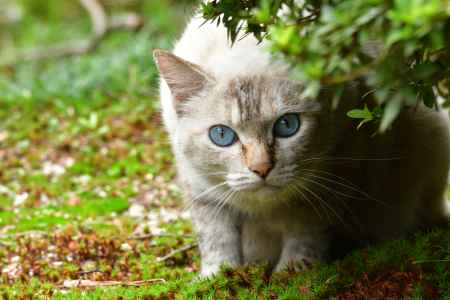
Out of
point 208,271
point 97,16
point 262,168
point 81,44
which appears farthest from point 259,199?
point 97,16

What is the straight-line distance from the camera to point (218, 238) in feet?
13.5

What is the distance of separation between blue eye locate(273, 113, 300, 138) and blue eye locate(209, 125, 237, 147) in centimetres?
23

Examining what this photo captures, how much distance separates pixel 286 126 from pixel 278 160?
192mm

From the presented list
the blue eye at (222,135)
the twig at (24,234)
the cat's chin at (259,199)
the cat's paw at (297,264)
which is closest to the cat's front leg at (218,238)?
the cat's chin at (259,199)

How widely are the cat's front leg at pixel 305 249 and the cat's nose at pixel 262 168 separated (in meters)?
0.78

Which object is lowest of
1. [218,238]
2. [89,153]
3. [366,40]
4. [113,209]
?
Result: [218,238]

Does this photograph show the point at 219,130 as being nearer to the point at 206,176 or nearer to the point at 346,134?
the point at 206,176

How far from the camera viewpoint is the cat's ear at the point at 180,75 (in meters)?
3.55

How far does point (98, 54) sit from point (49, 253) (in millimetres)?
6269

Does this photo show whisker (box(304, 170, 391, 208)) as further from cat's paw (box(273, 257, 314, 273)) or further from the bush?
the bush

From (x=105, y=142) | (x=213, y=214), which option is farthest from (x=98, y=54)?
(x=213, y=214)

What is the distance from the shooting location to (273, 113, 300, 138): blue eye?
3.52 m

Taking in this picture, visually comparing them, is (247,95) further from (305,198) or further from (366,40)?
(366,40)

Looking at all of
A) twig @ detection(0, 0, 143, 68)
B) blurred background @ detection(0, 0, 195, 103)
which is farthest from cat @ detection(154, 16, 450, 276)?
twig @ detection(0, 0, 143, 68)
